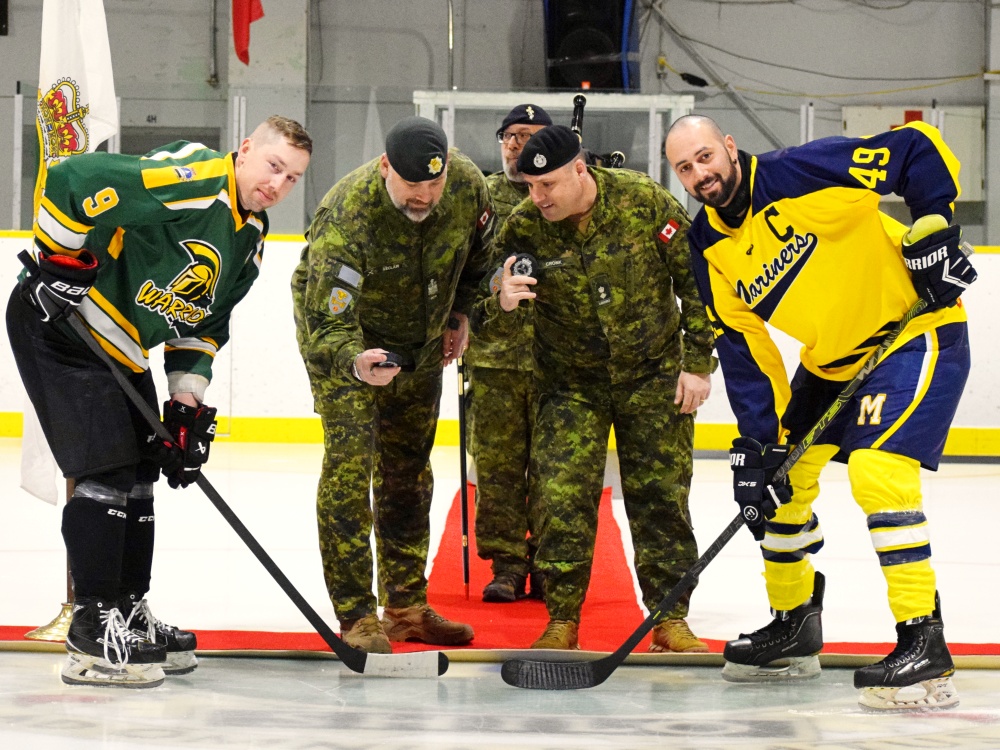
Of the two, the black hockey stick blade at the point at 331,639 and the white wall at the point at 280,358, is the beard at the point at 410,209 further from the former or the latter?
the white wall at the point at 280,358

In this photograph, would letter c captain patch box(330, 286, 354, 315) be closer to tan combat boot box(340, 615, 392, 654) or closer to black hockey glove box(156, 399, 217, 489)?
black hockey glove box(156, 399, 217, 489)

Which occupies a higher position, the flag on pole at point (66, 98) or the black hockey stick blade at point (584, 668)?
the flag on pole at point (66, 98)

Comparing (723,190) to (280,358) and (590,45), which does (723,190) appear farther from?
(590,45)

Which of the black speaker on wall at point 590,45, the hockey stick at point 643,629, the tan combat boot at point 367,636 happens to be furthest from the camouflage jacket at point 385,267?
the black speaker on wall at point 590,45

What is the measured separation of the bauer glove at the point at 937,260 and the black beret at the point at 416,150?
1.09 metres

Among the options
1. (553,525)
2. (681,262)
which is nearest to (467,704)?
(553,525)

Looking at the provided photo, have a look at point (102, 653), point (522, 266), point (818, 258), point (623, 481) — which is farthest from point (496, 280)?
point (102, 653)

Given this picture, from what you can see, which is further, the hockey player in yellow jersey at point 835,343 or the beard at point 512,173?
the beard at point 512,173

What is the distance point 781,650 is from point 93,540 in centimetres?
162

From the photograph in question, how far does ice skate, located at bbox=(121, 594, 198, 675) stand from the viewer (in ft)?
9.85

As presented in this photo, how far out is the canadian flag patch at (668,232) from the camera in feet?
10.6

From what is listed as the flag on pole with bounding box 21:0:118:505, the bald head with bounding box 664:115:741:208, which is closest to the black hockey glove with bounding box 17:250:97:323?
the flag on pole with bounding box 21:0:118:505

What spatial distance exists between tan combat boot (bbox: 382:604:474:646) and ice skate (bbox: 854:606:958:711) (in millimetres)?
1117

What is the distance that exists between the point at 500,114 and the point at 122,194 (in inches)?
234
